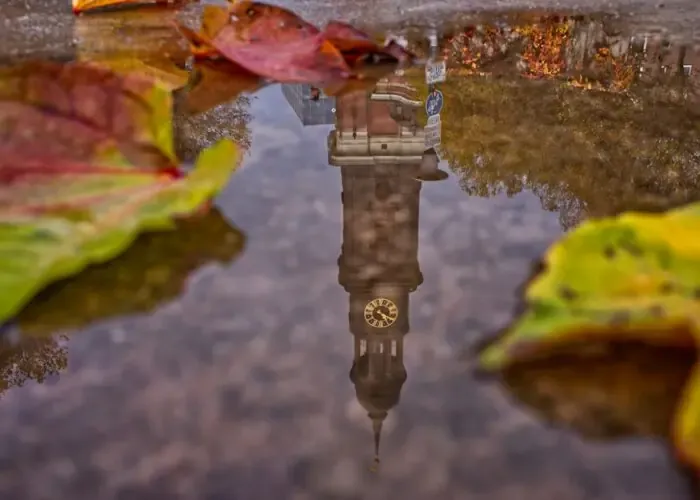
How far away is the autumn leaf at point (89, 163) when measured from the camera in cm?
84

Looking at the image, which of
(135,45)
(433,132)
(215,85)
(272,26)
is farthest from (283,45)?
(135,45)

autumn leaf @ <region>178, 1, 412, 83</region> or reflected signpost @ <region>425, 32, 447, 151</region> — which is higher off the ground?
autumn leaf @ <region>178, 1, 412, 83</region>

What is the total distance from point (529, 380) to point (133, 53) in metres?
1.42

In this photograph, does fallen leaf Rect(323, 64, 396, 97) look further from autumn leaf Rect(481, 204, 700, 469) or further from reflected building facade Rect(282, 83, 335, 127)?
autumn leaf Rect(481, 204, 700, 469)

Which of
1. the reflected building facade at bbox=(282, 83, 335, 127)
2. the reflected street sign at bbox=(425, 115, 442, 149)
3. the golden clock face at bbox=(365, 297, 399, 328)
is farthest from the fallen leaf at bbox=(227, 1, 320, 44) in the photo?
the golden clock face at bbox=(365, 297, 399, 328)

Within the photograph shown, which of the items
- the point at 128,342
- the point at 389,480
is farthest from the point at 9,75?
the point at 389,480

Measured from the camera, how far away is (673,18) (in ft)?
6.95

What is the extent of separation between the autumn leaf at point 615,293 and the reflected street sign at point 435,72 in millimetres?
845

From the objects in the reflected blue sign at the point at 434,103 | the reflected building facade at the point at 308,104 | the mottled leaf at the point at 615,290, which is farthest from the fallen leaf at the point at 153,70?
the mottled leaf at the point at 615,290

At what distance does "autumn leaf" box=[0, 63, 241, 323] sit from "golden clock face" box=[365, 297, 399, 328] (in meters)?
0.27

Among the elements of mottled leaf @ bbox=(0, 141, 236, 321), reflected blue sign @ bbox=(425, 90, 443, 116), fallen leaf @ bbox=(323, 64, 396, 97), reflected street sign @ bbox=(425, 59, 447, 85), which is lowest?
reflected blue sign @ bbox=(425, 90, 443, 116)

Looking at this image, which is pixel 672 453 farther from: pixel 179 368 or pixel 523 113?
pixel 523 113

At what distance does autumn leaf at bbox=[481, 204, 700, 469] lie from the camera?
2.22 ft

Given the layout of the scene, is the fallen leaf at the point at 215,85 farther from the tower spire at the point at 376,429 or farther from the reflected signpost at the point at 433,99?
the tower spire at the point at 376,429
